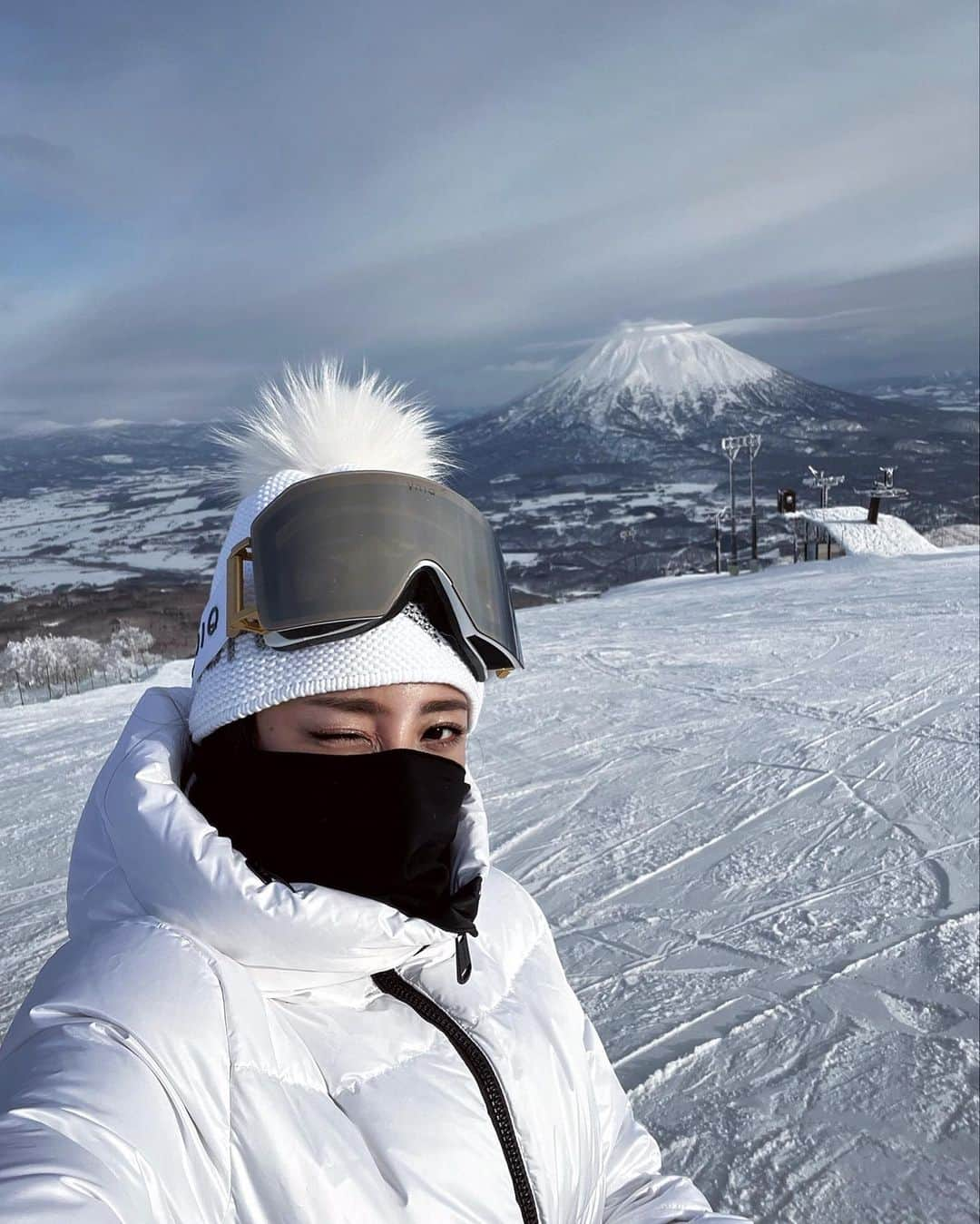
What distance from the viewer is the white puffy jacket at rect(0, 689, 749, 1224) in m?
0.97

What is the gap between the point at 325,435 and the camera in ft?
5.91

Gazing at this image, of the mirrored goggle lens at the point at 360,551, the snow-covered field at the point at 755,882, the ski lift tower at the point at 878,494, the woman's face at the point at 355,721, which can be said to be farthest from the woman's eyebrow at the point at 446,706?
the ski lift tower at the point at 878,494

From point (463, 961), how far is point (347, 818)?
29 centimetres

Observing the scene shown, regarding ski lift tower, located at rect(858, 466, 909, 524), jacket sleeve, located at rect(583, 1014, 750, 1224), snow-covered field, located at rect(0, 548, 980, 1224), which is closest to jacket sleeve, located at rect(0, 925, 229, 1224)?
jacket sleeve, located at rect(583, 1014, 750, 1224)

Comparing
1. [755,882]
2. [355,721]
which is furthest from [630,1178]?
[755,882]

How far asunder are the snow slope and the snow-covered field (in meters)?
21.1

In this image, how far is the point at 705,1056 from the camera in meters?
3.00

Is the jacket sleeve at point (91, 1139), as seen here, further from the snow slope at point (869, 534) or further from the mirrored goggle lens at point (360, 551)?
the snow slope at point (869, 534)

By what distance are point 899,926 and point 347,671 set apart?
3214 millimetres

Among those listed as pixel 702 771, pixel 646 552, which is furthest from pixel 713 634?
pixel 646 552

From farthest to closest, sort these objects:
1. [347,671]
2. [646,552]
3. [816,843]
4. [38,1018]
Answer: [646,552] → [816,843] → [347,671] → [38,1018]

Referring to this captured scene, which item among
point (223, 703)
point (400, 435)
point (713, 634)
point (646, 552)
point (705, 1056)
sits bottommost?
point (646, 552)

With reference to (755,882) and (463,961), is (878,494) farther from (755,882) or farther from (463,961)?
(463,961)

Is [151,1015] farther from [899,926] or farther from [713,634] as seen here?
[713,634]
